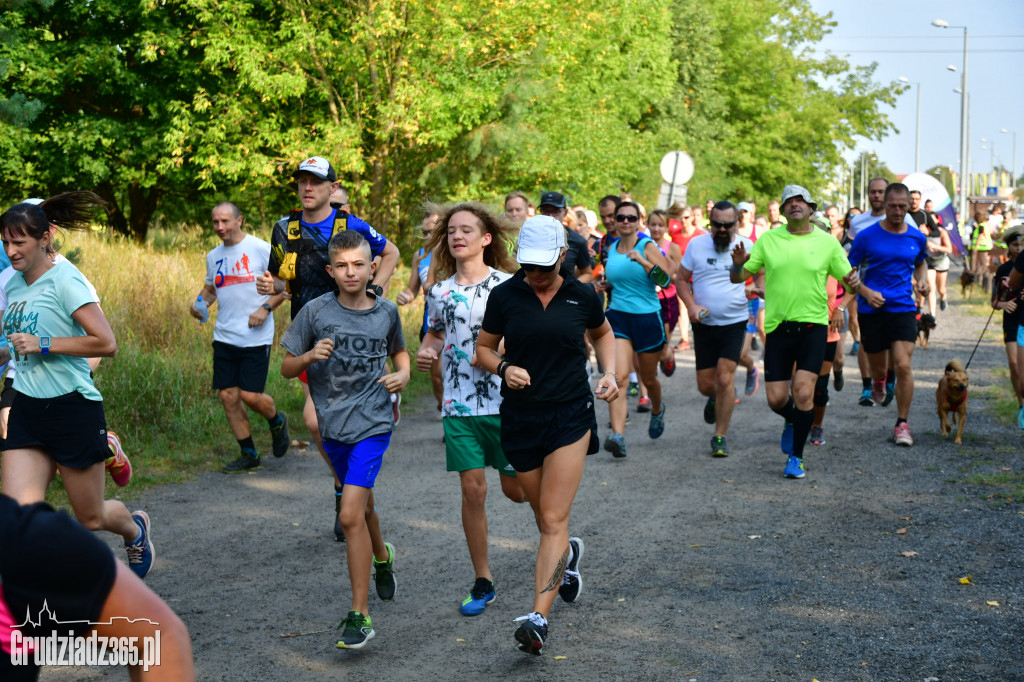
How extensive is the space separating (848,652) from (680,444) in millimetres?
5451

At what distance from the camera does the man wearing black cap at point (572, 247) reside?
9.30m

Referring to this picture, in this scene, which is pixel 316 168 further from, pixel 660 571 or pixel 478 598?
pixel 660 571

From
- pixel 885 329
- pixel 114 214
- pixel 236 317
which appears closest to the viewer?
pixel 236 317

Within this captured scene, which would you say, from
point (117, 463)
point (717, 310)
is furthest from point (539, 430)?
point (717, 310)

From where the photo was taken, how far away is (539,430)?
523cm

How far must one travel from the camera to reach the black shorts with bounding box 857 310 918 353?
32.9ft

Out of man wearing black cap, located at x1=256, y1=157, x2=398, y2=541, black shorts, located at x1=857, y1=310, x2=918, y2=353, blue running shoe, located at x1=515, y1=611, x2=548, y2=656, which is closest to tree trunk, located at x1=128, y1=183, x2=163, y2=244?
black shorts, located at x1=857, y1=310, x2=918, y2=353

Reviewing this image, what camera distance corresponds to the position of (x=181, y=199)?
2656cm

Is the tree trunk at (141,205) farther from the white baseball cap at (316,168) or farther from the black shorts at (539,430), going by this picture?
the black shorts at (539,430)

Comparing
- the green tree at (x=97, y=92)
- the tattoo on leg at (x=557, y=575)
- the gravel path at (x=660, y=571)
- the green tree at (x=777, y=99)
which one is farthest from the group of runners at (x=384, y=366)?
the green tree at (x=777, y=99)

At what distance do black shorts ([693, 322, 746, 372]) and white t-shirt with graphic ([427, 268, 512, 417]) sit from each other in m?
4.27

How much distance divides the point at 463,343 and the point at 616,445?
3990mm

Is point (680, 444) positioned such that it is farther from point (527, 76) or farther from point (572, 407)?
point (527, 76)

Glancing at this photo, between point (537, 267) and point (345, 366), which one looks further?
point (345, 366)
